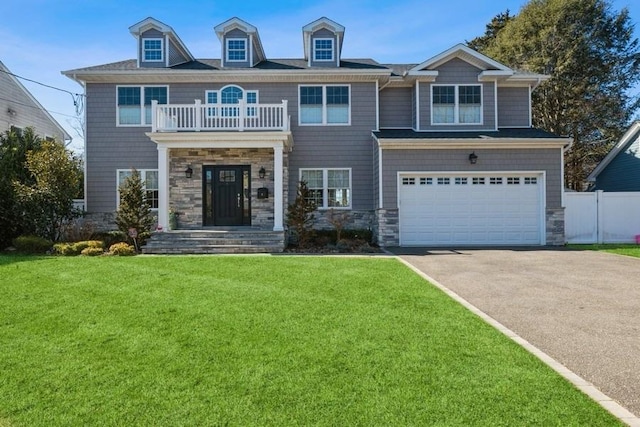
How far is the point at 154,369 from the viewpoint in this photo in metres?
3.57

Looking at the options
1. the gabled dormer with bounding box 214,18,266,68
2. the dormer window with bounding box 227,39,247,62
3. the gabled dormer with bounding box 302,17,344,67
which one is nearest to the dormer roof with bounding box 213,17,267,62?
the gabled dormer with bounding box 214,18,266,68

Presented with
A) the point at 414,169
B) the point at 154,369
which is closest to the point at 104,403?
the point at 154,369

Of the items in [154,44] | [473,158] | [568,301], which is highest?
[154,44]

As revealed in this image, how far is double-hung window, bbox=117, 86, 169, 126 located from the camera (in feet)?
50.3

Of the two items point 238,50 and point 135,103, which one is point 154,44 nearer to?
point 135,103

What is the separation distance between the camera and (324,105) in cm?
1545

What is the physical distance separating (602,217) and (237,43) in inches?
593

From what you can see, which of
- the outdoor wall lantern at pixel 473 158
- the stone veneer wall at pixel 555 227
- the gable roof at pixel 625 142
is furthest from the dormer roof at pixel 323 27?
the gable roof at pixel 625 142

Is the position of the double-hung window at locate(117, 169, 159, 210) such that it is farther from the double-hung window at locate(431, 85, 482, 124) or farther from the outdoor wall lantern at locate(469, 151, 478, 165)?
the outdoor wall lantern at locate(469, 151, 478, 165)

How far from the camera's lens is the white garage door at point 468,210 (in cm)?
1424

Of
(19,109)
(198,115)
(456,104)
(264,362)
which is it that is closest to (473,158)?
(456,104)

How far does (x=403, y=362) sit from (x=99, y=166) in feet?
48.9

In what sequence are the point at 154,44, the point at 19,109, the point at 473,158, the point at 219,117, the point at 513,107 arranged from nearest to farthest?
the point at 473,158 < the point at 219,117 < the point at 154,44 < the point at 513,107 < the point at 19,109

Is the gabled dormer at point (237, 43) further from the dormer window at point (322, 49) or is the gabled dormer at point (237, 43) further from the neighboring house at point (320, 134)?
the dormer window at point (322, 49)
